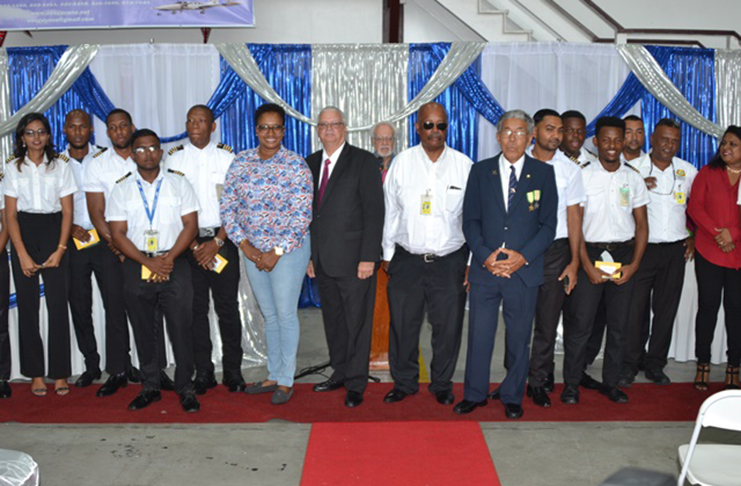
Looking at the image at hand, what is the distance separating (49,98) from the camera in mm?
6816

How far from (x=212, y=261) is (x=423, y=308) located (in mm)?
1317

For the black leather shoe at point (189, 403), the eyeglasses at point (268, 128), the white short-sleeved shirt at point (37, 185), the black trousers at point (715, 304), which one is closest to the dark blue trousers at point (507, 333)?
the black trousers at point (715, 304)

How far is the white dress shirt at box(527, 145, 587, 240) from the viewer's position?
13.0 ft

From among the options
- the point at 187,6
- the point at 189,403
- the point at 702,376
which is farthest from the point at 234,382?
the point at 187,6

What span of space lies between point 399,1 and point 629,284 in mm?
5866

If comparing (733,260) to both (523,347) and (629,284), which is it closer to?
(629,284)

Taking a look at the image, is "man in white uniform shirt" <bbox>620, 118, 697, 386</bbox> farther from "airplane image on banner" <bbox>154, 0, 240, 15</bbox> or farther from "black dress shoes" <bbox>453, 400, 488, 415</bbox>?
"airplane image on banner" <bbox>154, 0, 240, 15</bbox>

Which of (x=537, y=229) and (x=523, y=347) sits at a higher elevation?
(x=537, y=229)

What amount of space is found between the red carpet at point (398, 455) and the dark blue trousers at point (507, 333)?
1.00 ft

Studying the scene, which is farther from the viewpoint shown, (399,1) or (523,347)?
(399,1)

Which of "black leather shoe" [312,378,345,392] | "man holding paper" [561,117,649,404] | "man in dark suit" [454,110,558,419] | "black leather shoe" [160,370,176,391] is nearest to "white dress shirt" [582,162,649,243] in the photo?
"man holding paper" [561,117,649,404]

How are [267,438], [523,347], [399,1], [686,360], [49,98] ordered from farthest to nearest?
1. [399,1]
2. [49,98]
3. [686,360]
4. [523,347]
5. [267,438]

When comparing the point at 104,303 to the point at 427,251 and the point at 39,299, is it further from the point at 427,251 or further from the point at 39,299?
the point at 427,251

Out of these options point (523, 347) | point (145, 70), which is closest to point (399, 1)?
point (145, 70)
